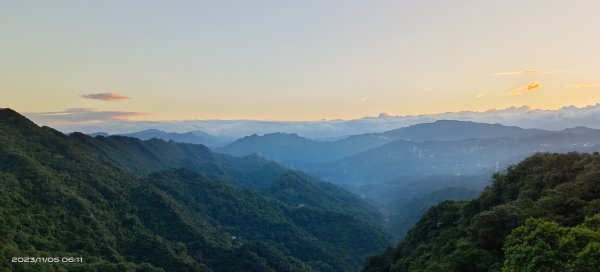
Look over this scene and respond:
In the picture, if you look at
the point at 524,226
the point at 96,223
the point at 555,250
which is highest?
the point at 524,226

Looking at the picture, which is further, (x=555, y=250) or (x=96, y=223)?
(x=96, y=223)

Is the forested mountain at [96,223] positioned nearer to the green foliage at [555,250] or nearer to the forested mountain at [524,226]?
the forested mountain at [524,226]

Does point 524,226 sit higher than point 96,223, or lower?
higher

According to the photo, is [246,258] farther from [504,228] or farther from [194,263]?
[504,228]

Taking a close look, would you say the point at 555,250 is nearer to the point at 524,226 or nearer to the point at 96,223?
the point at 524,226

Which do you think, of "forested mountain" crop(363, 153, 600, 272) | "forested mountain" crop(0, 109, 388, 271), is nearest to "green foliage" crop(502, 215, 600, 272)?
"forested mountain" crop(363, 153, 600, 272)

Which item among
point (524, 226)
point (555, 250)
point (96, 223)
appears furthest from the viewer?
point (96, 223)

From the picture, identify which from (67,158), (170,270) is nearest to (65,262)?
(170,270)

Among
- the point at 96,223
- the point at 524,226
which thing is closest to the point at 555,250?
the point at 524,226

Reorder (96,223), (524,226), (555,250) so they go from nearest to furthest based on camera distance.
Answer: (555,250), (524,226), (96,223)

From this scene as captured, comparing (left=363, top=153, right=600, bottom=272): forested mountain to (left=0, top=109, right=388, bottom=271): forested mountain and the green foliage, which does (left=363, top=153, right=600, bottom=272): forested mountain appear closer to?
the green foliage
